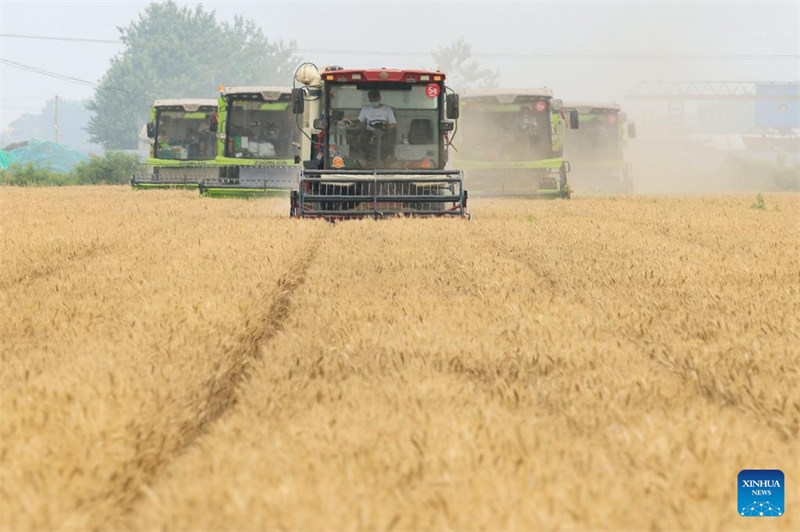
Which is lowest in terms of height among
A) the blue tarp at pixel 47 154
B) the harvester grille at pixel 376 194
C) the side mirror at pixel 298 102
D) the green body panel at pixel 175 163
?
the harvester grille at pixel 376 194

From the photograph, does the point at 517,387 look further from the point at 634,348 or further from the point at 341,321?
the point at 341,321

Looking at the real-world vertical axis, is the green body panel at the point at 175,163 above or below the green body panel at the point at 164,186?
above

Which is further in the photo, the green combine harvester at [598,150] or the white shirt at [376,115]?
the green combine harvester at [598,150]

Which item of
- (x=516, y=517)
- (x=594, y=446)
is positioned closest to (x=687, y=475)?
(x=594, y=446)

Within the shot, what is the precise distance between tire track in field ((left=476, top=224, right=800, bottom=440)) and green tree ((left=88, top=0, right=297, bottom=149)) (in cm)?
6739

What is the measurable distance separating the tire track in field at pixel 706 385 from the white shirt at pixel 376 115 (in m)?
8.78

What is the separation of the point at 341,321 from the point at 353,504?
2.48 m

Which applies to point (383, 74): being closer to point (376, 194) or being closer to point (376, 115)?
point (376, 115)

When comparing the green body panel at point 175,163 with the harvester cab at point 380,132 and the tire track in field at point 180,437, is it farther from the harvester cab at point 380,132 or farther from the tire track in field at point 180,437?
the tire track in field at point 180,437

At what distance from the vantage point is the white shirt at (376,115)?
508 inches

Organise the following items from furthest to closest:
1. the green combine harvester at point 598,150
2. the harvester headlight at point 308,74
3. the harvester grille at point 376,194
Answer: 1. the green combine harvester at point 598,150
2. the harvester headlight at point 308,74
3. the harvester grille at point 376,194

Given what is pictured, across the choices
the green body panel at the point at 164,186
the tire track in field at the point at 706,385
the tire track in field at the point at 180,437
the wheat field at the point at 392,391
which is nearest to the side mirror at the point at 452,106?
the wheat field at the point at 392,391

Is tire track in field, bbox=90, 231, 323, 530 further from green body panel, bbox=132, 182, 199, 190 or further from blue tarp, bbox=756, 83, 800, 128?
blue tarp, bbox=756, 83, 800, 128

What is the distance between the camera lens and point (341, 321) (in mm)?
4668
